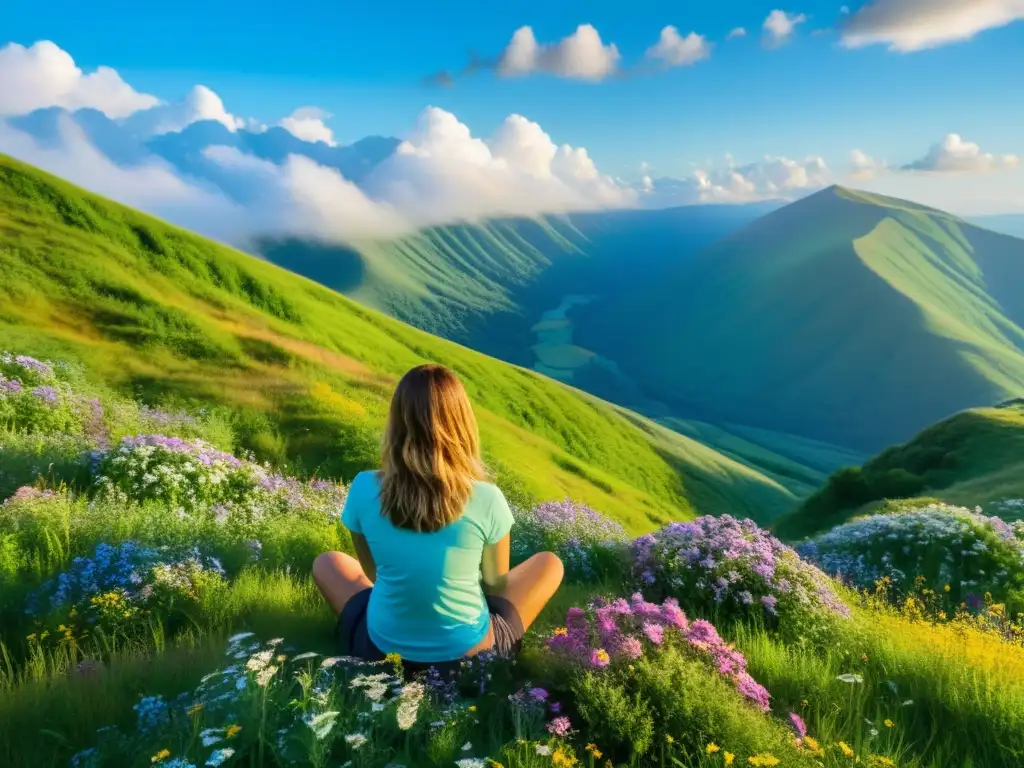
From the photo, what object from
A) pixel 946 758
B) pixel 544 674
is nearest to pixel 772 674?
pixel 946 758

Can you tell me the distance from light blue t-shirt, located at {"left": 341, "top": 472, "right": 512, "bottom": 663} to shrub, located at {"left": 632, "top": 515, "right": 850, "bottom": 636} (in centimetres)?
314

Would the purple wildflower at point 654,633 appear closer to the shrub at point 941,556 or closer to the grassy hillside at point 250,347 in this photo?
the shrub at point 941,556

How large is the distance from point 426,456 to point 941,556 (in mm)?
12162

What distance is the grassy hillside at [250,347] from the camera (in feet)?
87.0

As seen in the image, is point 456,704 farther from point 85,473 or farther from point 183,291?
point 183,291

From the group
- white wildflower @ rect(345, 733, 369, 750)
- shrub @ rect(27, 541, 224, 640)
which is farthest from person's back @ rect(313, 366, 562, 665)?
shrub @ rect(27, 541, 224, 640)

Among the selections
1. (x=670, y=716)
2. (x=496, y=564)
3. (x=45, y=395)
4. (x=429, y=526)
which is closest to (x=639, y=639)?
(x=670, y=716)

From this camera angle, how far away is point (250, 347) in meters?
35.6

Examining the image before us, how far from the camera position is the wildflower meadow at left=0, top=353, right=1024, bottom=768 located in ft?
12.2

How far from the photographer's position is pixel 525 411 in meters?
65.2

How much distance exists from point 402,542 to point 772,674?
3.23 meters

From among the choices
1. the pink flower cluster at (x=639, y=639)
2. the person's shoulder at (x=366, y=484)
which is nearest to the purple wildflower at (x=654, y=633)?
the pink flower cluster at (x=639, y=639)

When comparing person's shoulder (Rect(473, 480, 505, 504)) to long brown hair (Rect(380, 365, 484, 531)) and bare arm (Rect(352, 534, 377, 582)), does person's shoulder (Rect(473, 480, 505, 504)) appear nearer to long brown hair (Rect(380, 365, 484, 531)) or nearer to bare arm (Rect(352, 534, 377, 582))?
long brown hair (Rect(380, 365, 484, 531))

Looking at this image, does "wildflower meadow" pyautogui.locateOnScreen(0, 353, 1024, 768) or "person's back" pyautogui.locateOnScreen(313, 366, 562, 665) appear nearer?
"wildflower meadow" pyautogui.locateOnScreen(0, 353, 1024, 768)
